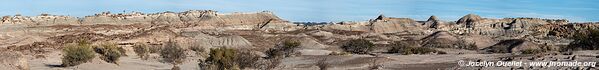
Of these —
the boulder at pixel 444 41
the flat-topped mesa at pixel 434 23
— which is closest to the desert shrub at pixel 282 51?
the boulder at pixel 444 41

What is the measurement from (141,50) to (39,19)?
45.4 metres

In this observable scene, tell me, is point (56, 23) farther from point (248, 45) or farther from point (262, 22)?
point (262, 22)

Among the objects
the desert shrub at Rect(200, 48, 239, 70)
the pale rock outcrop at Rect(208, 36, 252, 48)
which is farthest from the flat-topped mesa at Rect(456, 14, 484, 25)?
the desert shrub at Rect(200, 48, 239, 70)

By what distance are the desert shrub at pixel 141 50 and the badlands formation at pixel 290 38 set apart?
1.24 ft

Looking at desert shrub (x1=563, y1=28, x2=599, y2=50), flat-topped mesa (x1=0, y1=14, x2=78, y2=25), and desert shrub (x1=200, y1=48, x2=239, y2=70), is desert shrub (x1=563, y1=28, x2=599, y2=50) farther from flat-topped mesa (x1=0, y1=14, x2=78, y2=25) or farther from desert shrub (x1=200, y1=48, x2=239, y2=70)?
flat-topped mesa (x1=0, y1=14, x2=78, y2=25)

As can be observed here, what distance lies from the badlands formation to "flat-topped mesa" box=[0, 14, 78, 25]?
140 mm

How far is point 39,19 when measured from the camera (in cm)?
9244

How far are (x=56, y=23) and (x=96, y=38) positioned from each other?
3293 centimetres

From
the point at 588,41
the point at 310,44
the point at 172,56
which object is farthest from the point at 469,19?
the point at 172,56

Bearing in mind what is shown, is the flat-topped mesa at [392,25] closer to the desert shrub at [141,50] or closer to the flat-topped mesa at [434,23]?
the flat-topped mesa at [434,23]

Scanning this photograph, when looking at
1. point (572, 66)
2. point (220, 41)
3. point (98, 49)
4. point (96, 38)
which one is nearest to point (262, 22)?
point (220, 41)

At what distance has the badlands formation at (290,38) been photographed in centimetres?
3612

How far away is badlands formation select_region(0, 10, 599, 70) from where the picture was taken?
36.1 meters

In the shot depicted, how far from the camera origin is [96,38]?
187 feet
